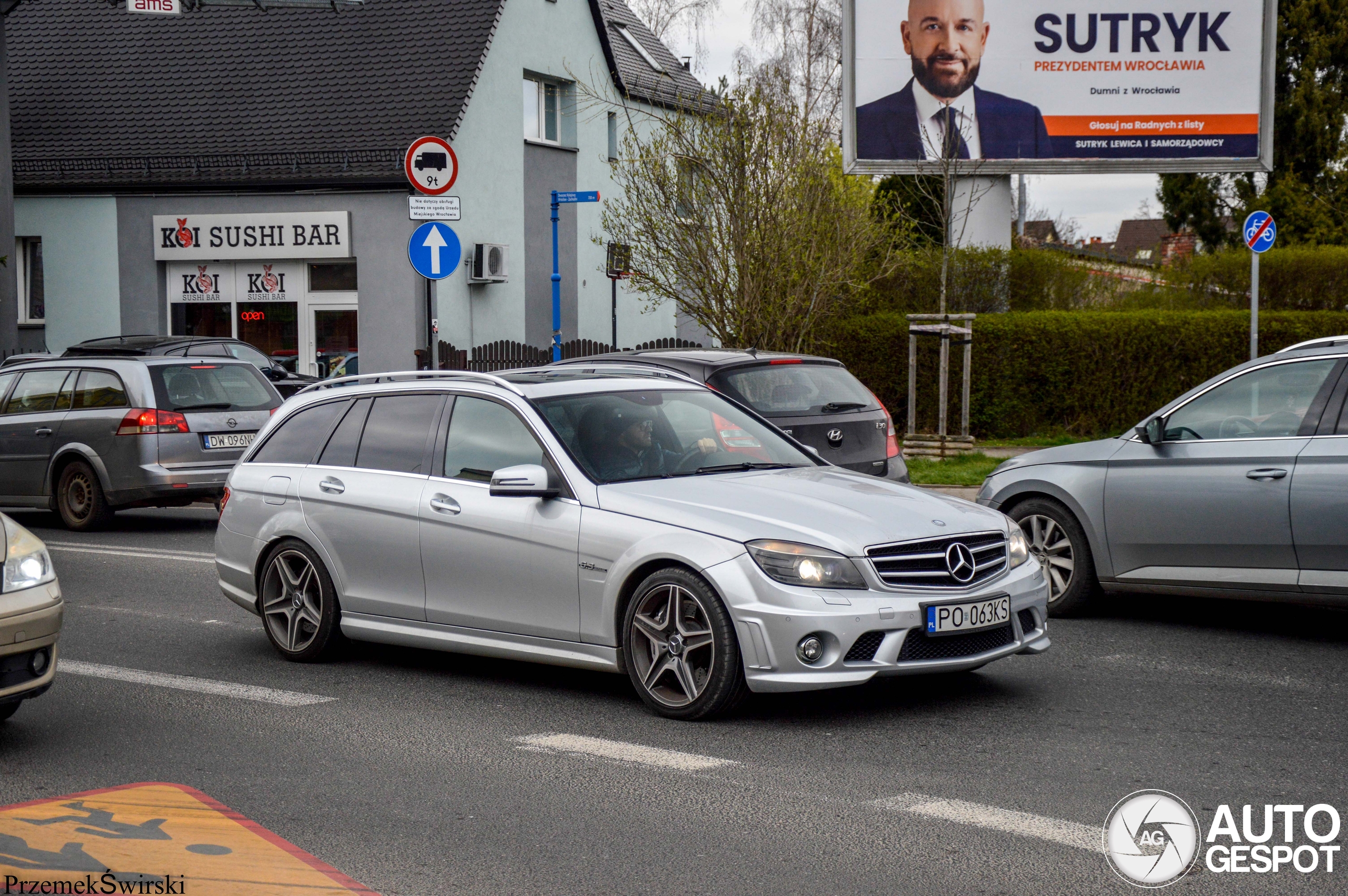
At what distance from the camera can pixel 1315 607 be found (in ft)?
29.8

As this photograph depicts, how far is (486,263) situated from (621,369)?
17671 millimetres

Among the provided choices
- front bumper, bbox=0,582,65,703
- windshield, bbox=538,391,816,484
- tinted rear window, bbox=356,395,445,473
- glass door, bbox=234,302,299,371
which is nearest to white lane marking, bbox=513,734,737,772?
windshield, bbox=538,391,816,484

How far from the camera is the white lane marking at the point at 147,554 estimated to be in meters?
12.0

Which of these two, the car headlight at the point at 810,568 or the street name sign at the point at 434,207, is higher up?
the street name sign at the point at 434,207

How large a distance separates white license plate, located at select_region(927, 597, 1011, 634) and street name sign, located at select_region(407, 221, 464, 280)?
8.57 meters

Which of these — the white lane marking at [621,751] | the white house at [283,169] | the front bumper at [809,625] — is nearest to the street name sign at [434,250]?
the white lane marking at [621,751]

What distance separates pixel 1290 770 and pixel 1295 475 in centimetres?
254

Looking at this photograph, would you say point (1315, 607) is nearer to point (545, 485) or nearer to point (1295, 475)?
point (1295, 475)

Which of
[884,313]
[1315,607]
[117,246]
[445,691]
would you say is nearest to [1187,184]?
[884,313]

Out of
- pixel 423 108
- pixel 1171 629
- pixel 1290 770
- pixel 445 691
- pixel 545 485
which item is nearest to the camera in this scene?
pixel 1290 770

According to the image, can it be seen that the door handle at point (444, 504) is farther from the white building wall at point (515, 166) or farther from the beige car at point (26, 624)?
the white building wall at point (515, 166)

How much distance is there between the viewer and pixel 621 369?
10250 millimetres

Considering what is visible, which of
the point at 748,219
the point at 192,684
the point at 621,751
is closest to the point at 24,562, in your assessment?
the point at 192,684

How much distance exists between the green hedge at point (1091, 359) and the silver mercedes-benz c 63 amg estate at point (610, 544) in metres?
12.8
